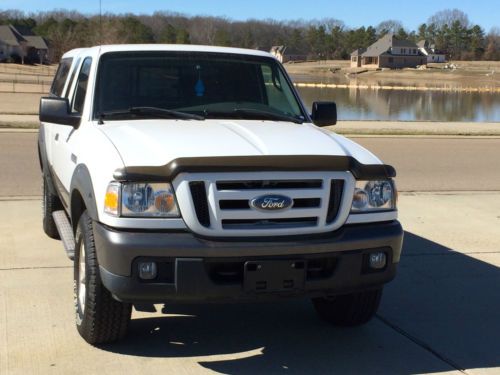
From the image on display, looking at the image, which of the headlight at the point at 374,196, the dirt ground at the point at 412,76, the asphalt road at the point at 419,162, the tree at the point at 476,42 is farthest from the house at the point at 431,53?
the headlight at the point at 374,196

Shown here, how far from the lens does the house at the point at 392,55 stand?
158m

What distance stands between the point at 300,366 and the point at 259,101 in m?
2.19

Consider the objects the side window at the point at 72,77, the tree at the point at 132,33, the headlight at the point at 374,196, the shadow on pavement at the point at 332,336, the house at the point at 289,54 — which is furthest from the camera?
the house at the point at 289,54

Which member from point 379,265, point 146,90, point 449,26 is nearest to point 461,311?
point 379,265

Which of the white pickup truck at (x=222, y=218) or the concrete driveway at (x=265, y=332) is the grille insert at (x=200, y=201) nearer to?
the white pickup truck at (x=222, y=218)

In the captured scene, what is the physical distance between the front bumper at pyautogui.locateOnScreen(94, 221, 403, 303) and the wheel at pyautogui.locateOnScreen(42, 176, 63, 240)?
2.90 m

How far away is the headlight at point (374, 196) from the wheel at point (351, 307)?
0.70m

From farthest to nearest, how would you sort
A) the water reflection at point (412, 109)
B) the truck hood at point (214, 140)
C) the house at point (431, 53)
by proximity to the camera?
the house at point (431, 53)
the water reflection at point (412, 109)
the truck hood at point (214, 140)

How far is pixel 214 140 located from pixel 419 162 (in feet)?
33.9

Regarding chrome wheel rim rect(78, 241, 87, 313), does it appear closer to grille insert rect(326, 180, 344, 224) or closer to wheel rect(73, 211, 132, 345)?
wheel rect(73, 211, 132, 345)

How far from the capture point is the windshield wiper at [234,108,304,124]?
503 cm

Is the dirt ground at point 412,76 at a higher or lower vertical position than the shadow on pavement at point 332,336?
higher

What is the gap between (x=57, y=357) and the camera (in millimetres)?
4039

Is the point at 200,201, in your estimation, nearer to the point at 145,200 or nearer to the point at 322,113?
the point at 145,200
